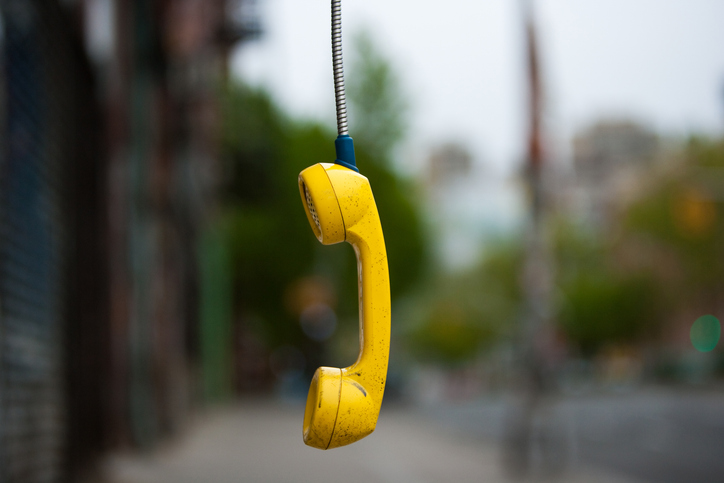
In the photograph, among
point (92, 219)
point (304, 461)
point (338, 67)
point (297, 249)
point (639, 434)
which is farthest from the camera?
point (297, 249)

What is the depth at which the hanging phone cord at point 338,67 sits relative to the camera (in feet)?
3.86

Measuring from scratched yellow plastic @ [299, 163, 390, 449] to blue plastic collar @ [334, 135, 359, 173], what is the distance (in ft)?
0.04

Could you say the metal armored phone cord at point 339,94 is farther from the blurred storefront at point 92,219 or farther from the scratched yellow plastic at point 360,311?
the blurred storefront at point 92,219

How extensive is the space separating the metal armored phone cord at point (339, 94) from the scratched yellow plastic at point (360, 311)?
0.02 metres

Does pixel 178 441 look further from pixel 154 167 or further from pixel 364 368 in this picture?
pixel 364 368

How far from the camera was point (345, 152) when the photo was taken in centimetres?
127

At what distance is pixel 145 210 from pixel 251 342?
101 feet

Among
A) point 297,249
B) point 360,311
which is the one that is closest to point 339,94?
point 360,311

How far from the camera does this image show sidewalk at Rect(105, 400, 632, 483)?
27.6 feet

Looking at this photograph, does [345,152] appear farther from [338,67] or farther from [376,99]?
[376,99]

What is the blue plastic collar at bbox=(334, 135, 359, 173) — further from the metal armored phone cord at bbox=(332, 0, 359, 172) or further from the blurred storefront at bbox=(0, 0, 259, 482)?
the blurred storefront at bbox=(0, 0, 259, 482)

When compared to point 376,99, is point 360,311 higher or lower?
lower

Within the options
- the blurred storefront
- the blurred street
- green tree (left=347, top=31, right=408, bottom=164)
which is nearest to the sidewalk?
the blurred storefront

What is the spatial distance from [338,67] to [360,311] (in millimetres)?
372
